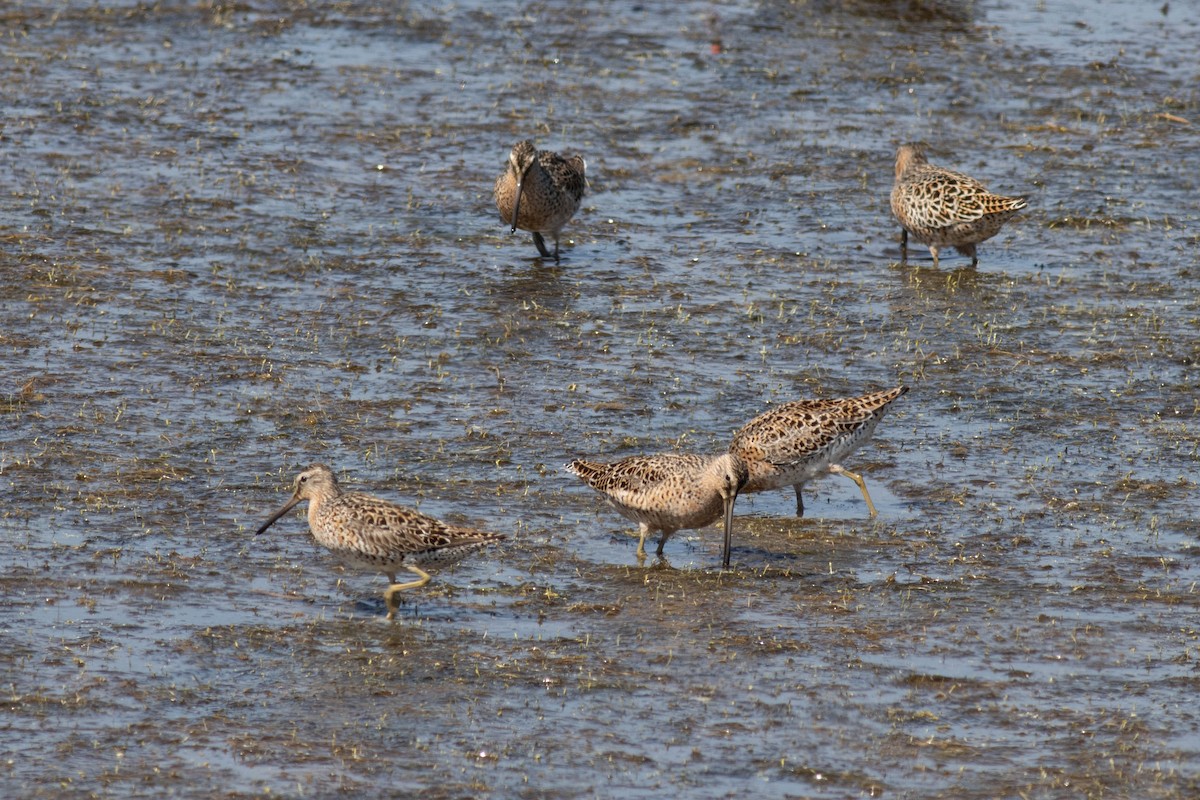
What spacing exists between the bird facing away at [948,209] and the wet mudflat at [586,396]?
15.1 inches

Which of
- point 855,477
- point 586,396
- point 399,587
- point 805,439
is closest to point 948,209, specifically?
point 586,396

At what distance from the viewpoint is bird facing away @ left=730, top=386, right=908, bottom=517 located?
11.0 m

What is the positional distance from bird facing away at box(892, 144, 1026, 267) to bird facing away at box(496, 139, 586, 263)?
9.25ft

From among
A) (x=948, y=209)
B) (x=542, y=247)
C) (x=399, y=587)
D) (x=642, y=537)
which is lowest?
(x=542, y=247)

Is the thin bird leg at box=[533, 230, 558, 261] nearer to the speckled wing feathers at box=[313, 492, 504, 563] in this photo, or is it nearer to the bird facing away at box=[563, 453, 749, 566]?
the bird facing away at box=[563, 453, 749, 566]

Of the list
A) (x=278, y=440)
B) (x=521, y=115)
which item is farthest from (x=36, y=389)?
(x=521, y=115)

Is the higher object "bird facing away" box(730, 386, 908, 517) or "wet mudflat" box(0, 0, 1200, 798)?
"bird facing away" box(730, 386, 908, 517)

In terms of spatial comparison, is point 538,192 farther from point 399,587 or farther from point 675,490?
point 399,587

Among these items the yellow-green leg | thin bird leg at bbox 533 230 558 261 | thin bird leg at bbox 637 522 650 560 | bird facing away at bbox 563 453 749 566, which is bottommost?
thin bird leg at bbox 533 230 558 261

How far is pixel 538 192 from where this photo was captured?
15.8 meters

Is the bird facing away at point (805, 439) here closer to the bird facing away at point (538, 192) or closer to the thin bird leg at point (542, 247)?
the bird facing away at point (538, 192)

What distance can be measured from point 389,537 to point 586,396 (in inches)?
147

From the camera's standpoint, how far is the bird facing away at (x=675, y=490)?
1025 cm

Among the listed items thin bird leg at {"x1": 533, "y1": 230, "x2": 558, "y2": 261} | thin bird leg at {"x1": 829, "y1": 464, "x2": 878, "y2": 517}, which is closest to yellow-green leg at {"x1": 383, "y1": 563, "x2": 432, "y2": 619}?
thin bird leg at {"x1": 829, "y1": 464, "x2": 878, "y2": 517}
